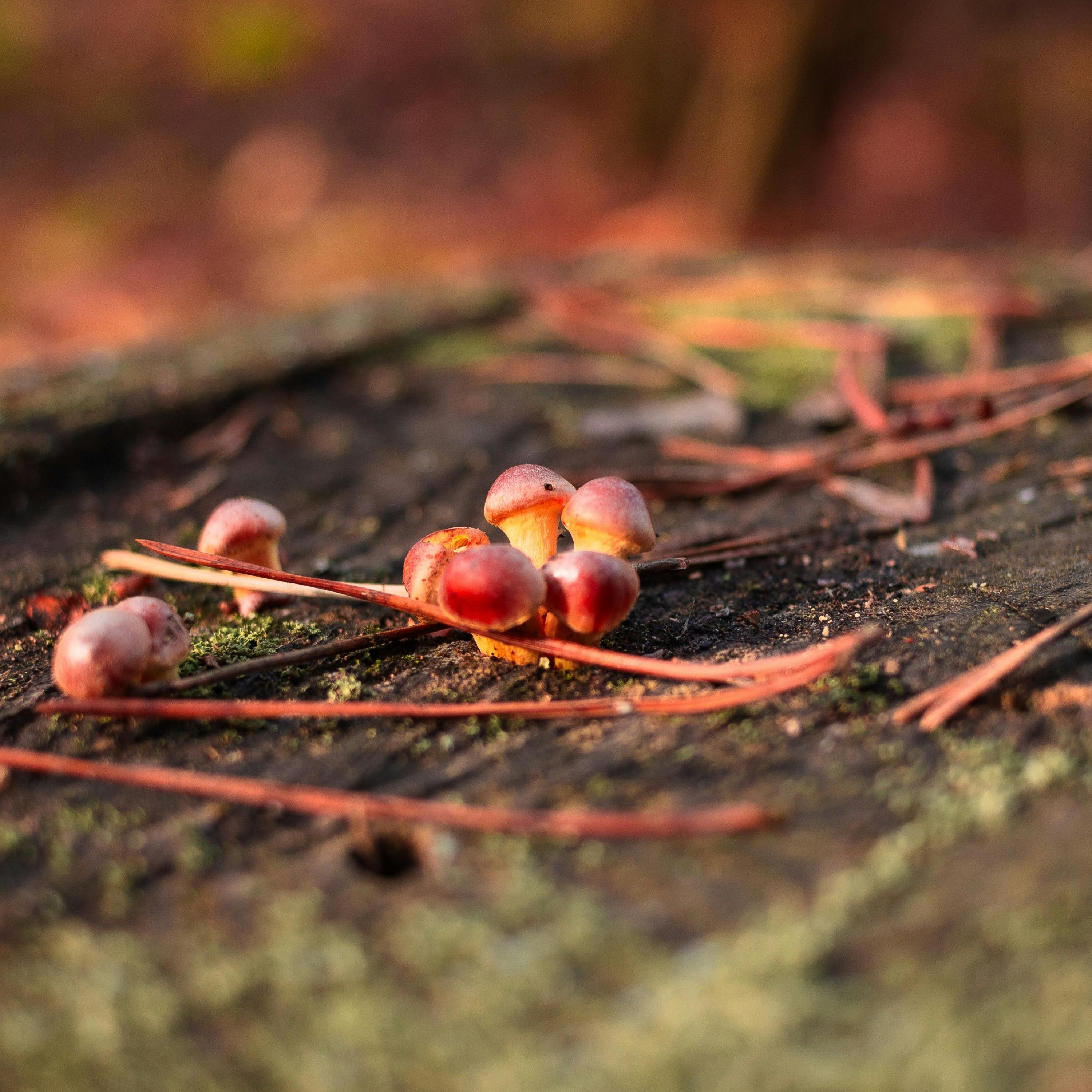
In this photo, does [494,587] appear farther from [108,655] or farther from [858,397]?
[858,397]

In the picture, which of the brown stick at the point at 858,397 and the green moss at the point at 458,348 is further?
the green moss at the point at 458,348

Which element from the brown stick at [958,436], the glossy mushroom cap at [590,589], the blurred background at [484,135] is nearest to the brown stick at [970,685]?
the glossy mushroom cap at [590,589]

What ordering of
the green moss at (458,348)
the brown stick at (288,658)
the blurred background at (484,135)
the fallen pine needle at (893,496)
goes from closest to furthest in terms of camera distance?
the brown stick at (288,658) → the fallen pine needle at (893,496) → the green moss at (458,348) → the blurred background at (484,135)

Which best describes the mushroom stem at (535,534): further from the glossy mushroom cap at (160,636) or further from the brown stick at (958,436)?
the brown stick at (958,436)

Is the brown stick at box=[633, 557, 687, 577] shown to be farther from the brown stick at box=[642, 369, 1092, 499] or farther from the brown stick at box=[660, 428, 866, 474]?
the brown stick at box=[660, 428, 866, 474]

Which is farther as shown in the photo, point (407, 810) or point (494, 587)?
point (494, 587)

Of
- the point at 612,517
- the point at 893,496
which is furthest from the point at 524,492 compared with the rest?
the point at 893,496

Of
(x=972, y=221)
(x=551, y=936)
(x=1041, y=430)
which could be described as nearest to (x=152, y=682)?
(x=551, y=936)
